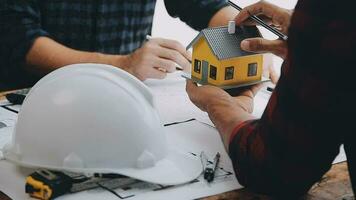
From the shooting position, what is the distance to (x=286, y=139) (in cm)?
85

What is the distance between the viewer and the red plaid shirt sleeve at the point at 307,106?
2.53 feet

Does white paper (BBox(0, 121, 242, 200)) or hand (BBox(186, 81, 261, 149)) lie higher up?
hand (BBox(186, 81, 261, 149))

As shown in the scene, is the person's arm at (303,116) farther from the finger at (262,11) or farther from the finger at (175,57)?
the finger at (175,57)

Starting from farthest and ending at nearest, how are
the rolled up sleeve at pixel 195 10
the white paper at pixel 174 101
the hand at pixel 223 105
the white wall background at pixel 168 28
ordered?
the white wall background at pixel 168 28
the rolled up sleeve at pixel 195 10
the white paper at pixel 174 101
the hand at pixel 223 105

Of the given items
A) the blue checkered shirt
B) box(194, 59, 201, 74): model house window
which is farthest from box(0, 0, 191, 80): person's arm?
box(194, 59, 201, 74): model house window

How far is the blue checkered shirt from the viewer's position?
5.59ft

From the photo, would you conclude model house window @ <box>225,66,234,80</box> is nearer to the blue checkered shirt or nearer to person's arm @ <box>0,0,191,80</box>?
person's arm @ <box>0,0,191,80</box>

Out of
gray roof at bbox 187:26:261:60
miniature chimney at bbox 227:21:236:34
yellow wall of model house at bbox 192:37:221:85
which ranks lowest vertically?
yellow wall of model house at bbox 192:37:221:85

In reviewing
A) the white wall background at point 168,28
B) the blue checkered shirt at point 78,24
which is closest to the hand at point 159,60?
the blue checkered shirt at point 78,24

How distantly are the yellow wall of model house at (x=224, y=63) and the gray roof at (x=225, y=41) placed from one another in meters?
0.01

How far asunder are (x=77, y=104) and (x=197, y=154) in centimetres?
26

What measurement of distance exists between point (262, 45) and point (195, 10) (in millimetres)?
846

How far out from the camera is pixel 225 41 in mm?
1259

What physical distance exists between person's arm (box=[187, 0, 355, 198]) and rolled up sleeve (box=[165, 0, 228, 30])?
3.56 feet
